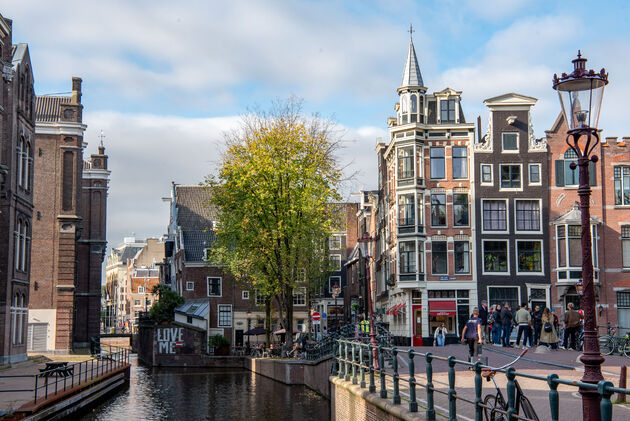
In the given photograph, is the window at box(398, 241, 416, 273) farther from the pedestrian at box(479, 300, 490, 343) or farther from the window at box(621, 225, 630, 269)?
the window at box(621, 225, 630, 269)

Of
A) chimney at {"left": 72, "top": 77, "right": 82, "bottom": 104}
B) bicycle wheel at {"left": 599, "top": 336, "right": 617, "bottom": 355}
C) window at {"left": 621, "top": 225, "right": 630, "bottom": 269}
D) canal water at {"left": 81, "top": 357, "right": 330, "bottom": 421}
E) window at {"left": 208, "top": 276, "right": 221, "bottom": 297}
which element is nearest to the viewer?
canal water at {"left": 81, "top": 357, "right": 330, "bottom": 421}

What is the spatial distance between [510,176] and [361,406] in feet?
101

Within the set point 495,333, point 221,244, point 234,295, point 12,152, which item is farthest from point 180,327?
point 495,333

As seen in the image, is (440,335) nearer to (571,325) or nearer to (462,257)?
(462,257)

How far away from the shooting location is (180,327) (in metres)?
61.3

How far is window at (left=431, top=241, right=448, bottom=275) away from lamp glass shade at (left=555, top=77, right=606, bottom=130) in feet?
119

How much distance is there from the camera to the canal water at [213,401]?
2714cm

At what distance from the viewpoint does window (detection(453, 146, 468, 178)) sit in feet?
150

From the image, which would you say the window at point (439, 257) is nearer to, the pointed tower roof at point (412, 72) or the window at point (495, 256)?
the window at point (495, 256)

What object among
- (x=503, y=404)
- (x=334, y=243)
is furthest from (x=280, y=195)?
(x=503, y=404)

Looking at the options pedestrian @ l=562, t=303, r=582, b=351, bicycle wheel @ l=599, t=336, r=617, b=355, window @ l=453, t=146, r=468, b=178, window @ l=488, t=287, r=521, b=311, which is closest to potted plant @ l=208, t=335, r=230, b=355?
window @ l=488, t=287, r=521, b=311

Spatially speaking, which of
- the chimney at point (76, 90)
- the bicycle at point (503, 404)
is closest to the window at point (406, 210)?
the chimney at point (76, 90)

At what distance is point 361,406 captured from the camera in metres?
17.2

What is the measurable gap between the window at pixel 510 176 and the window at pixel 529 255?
3.32m
